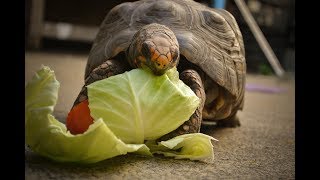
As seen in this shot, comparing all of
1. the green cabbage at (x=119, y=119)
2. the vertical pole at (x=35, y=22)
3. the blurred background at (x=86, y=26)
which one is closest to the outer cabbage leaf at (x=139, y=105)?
the green cabbage at (x=119, y=119)

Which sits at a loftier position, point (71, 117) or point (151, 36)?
point (151, 36)

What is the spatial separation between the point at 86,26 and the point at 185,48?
6.98 meters

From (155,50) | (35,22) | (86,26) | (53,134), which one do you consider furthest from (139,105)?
(86,26)

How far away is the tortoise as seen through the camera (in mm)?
1760

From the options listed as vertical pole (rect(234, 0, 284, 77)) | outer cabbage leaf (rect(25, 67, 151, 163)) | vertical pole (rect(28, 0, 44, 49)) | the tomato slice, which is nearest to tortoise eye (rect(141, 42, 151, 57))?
the tomato slice

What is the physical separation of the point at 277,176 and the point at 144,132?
1.61 ft

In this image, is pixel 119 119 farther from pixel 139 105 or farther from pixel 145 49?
pixel 145 49

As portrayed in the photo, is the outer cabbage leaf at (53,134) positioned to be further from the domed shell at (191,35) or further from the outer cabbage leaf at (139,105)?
the domed shell at (191,35)

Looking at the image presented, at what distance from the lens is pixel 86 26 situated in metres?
8.66
